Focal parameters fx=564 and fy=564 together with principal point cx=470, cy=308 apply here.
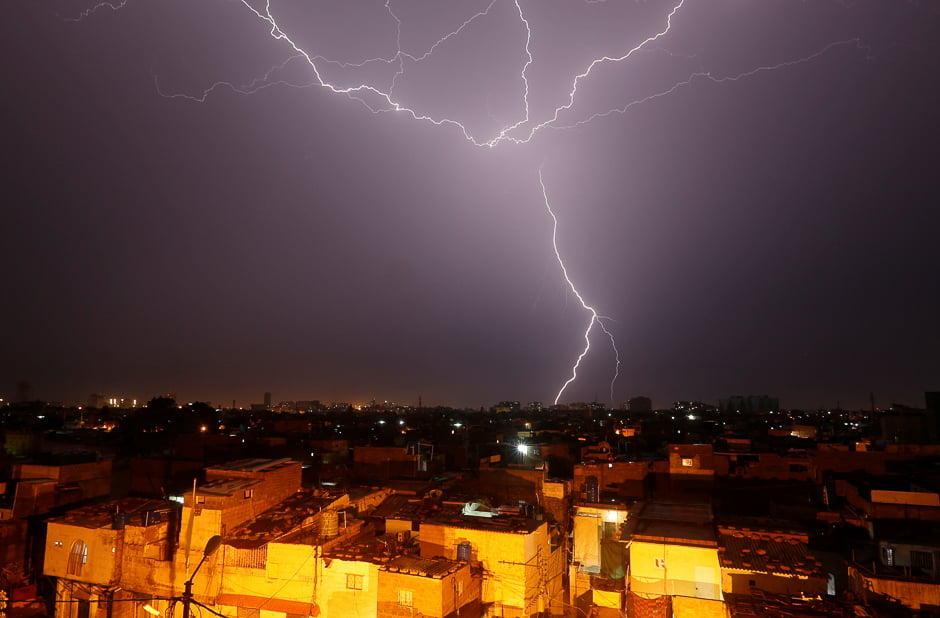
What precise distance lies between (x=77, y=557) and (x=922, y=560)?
744 inches

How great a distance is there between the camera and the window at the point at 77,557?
41.3 feet

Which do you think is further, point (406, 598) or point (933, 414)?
point (933, 414)

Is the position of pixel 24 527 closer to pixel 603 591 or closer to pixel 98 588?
pixel 98 588

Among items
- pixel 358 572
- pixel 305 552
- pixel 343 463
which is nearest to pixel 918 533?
pixel 358 572

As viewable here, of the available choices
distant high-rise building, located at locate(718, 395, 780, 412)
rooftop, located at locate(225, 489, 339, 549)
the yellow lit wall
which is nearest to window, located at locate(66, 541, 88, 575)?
rooftop, located at locate(225, 489, 339, 549)

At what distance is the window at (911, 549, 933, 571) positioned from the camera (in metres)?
12.6

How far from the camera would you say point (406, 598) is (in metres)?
9.86

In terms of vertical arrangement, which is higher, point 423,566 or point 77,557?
point 423,566

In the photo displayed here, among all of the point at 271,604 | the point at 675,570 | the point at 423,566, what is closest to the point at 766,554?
the point at 675,570

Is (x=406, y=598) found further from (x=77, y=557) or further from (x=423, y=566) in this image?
(x=77, y=557)

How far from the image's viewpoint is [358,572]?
10.8 meters

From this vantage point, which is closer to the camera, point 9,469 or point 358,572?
point 358,572

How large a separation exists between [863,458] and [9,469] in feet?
111

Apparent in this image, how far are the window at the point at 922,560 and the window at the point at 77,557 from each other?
60.7 feet
